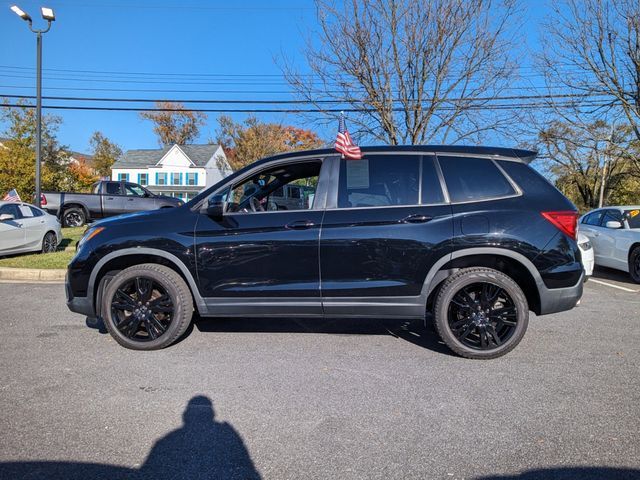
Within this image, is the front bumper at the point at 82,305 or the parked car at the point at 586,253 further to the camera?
the parked car at the point at 586,253

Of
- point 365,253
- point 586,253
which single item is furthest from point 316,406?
point 586,253

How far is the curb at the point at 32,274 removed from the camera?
8523mm

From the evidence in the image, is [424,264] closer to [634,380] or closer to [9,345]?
[634,380]

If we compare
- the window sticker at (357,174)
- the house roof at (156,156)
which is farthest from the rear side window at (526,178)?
the house roof at (156,156)

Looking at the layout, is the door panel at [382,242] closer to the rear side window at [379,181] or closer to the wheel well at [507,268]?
the rear side window at [379,181]

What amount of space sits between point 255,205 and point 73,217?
47.9 feet

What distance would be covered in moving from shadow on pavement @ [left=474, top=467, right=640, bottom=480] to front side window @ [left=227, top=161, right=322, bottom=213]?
Answer: 2737mm

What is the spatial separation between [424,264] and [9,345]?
4.21 metres

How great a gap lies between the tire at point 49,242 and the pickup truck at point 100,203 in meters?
5.00

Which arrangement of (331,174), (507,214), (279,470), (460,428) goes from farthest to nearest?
→ 1. (331,174)
2. (507,214)
3. (460,428)
4. (279,470)

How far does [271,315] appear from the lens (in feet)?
14.3

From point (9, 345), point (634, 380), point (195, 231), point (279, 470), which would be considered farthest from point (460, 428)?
point (9, 345)

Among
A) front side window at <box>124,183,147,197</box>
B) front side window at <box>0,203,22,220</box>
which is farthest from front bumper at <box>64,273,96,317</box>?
front side window at <box>124,183,147,197</box>

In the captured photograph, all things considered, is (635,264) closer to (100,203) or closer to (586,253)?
(586,253)
